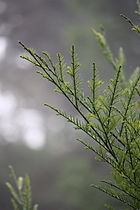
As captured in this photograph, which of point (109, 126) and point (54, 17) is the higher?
point (54, 17)

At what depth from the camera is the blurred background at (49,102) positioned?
965 cm

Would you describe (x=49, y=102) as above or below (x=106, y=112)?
above

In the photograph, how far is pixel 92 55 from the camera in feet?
35.3

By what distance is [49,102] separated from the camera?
9.79m

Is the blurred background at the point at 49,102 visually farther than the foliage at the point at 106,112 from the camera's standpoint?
Yes

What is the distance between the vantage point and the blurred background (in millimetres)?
9648

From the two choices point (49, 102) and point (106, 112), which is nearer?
point (106, 112)

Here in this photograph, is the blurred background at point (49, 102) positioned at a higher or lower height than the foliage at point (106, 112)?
higher

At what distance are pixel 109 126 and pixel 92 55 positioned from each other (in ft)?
31.7

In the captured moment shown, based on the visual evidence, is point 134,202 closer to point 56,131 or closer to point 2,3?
point 56,131

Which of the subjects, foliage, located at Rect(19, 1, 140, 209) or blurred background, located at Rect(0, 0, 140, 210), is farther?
blurred background, located at Rect(0, 0, 140, 210)

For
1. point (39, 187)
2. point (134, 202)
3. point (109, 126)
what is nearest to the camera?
point (109, 126)

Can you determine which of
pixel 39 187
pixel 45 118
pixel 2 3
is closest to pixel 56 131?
pixel 45 118

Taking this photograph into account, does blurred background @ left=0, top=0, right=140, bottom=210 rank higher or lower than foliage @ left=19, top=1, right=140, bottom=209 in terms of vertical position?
higher
